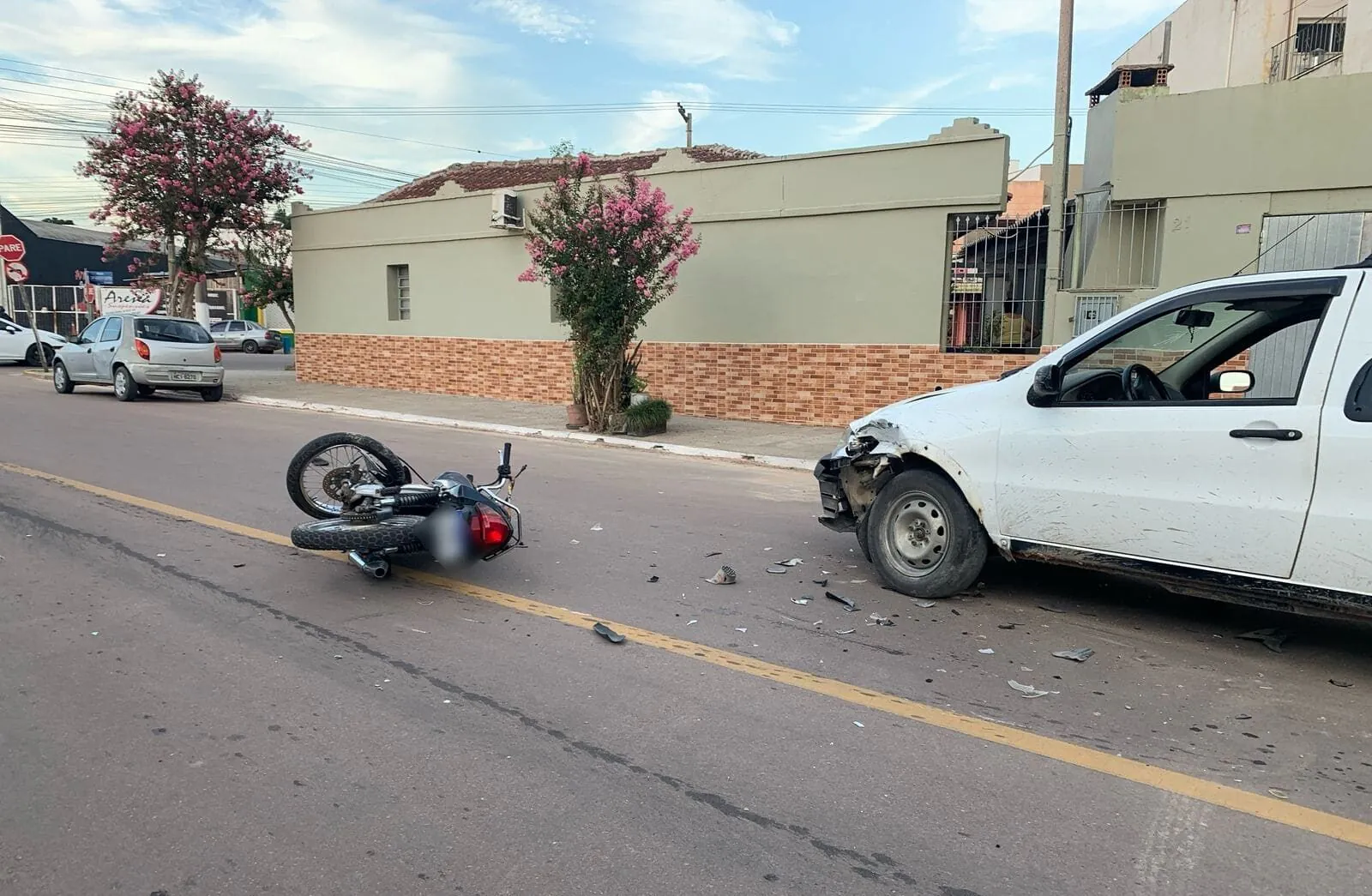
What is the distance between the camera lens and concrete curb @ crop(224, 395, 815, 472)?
1156cm

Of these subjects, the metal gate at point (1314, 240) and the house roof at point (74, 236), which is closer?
the metal gate at point (1314, 240)

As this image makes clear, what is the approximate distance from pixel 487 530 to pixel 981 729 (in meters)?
3.13

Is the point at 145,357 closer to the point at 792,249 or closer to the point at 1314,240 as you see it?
the point at 792,249

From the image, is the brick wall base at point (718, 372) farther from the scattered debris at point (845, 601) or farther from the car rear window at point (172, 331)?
the scattered debris at point (845, 601)

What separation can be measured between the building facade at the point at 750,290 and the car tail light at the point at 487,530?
925cm

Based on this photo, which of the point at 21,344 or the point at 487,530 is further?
the point at 21,344

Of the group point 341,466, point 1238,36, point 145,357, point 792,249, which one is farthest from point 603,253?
point 1238,36

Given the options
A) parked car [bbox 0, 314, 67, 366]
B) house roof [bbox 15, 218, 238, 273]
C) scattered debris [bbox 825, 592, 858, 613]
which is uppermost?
house roof [bbox 15, 218, 238, 273]

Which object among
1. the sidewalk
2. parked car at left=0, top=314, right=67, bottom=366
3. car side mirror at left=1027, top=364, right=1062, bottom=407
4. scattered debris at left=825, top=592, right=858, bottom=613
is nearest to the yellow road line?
scattered debris at left=825, top=592, right=858, bottom=613

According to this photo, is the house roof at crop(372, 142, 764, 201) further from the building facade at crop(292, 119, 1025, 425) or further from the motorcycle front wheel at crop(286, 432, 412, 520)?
the motorcycle front wheel at crop(286, 432, 412, 520)

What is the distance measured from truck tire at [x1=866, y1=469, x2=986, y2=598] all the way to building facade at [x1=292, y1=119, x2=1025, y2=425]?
811 centimetres

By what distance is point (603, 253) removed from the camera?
A: 498 inches

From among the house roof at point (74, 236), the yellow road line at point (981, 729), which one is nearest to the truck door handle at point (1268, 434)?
the yellow road line at point (981, 729)

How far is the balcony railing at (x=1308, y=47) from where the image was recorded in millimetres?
17984
